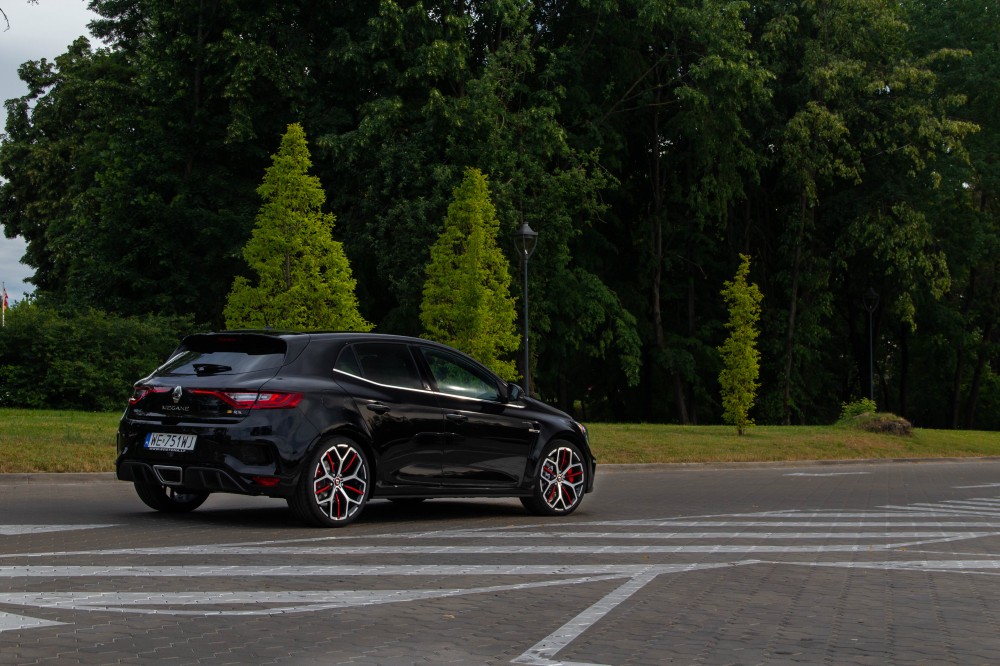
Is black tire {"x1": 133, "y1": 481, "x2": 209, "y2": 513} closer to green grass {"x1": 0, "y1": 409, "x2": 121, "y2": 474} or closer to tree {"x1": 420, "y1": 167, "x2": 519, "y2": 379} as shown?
green grass {"x1": 0, "y1": 409, "x2": 121, "y2": 474}

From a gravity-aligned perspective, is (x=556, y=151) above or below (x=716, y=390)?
above

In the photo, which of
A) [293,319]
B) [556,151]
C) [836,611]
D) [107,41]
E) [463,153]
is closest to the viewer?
[836,611]

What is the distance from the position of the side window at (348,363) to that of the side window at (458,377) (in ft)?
2.87

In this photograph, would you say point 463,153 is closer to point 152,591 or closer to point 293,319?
point 293,319

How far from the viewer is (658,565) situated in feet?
29.5

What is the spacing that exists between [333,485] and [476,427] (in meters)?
1.75

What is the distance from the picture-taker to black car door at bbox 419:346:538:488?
11.8 meters

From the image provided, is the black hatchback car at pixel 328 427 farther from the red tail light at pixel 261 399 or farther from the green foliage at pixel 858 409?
the green foliage at pixel 858 409

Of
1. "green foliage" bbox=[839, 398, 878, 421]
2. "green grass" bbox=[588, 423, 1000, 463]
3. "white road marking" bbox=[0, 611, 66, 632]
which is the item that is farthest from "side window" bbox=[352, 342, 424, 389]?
"green foliage" bbox=[839, 398, 878, 421]

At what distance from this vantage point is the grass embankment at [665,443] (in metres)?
16.7

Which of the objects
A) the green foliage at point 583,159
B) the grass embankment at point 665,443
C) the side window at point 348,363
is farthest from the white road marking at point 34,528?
the green foliage at point 583,159

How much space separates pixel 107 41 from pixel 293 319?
860 inches

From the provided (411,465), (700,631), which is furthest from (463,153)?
(700,631)

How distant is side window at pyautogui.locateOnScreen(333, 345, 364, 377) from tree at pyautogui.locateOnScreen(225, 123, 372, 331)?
17039mm
